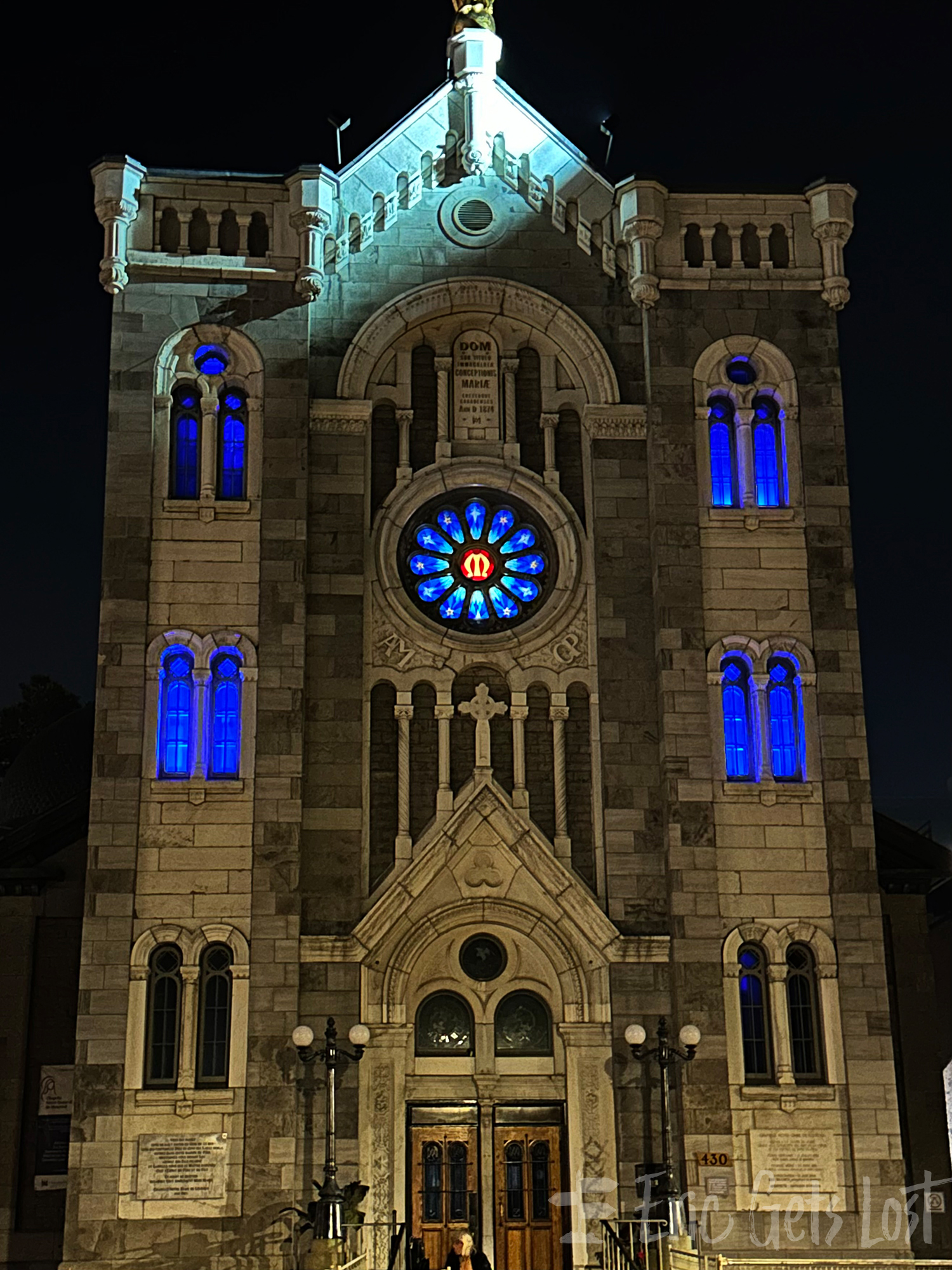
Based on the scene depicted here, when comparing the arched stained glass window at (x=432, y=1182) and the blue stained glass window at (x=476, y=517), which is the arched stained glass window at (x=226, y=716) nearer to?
the blue stained glass window at (x=476, y=517)

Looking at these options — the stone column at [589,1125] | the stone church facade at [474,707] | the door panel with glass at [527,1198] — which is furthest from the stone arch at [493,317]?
the door panel with glass at [527,1198]

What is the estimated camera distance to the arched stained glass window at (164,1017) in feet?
76.6

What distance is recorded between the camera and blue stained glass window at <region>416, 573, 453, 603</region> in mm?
26328

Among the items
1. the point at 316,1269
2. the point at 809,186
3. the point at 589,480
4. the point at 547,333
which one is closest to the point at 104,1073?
the point at 316,1269

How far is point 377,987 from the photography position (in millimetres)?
24078

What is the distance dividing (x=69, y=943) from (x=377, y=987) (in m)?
6.04

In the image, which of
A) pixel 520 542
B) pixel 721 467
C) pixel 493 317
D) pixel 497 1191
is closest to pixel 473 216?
pixel 493 317

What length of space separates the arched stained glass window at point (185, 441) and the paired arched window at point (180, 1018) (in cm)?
688

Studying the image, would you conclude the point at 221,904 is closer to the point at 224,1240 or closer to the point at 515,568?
the point at 224,1240

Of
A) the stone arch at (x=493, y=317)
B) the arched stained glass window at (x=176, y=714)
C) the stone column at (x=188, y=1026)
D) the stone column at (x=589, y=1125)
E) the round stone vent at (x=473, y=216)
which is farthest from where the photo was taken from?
the round stone vent at (x=473, y=216)

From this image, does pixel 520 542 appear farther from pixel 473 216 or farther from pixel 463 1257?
pixel 463 1257

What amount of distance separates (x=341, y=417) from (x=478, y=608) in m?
3.63

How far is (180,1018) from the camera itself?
23.5 m

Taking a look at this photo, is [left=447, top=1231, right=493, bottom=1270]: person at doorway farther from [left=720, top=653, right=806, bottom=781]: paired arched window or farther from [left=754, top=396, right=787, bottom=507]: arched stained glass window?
[left=754, top=396, right=787, bottom=507]: arched stained glass window
